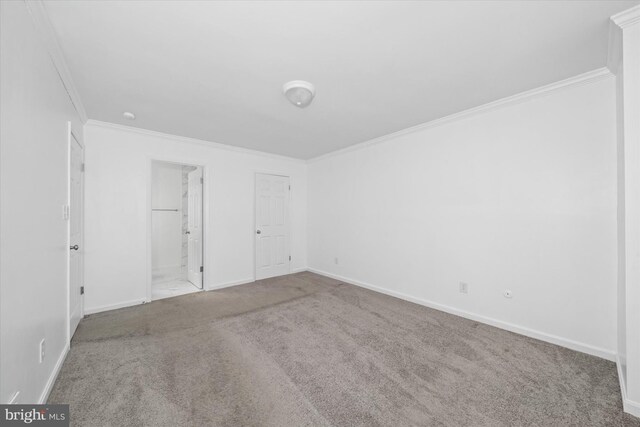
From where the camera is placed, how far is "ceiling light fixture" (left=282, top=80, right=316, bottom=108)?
228 centimetres

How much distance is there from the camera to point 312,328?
2.77 m

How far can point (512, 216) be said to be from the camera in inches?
106

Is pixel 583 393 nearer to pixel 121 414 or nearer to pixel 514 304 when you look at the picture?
pixel 514 304

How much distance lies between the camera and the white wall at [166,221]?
5453 millimetres

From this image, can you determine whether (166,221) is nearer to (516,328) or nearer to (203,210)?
(203,210)

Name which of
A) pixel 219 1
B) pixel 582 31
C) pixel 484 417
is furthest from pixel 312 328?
pixel 582 31

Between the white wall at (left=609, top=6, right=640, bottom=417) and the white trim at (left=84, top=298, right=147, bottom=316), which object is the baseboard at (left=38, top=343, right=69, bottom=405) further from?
the white wall at (left=609, top=6, right=640, bottom=417)

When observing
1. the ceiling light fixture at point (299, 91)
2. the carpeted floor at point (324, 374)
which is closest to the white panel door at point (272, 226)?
the carpeted floor at point (324, 374)

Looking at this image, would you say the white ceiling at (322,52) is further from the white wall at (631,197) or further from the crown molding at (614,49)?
the white wall at (631,197)

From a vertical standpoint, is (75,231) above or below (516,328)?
above

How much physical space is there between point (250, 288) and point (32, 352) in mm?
2835

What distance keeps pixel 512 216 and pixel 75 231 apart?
4699 millimetres

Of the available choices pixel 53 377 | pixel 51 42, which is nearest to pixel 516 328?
pixel 53 377

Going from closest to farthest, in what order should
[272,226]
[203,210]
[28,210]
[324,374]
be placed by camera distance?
[28,210] < [324,374] < [203,210] < [272,226]
